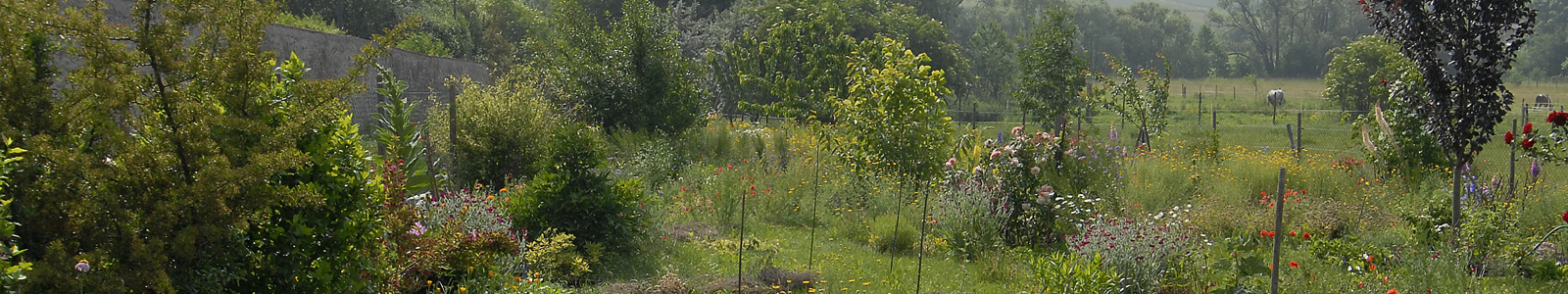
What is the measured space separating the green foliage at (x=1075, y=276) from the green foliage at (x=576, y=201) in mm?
2539

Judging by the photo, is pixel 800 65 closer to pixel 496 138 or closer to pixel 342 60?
pixel 342 60

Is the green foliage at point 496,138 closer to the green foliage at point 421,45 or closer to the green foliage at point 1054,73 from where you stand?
the green foliage at point 1054,73

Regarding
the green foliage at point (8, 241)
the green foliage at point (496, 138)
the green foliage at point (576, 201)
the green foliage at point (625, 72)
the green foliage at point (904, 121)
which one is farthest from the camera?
the green foliage at point (625, 72)

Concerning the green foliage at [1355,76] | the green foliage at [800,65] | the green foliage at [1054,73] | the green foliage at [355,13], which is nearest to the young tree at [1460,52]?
the green foliage at [800,65]

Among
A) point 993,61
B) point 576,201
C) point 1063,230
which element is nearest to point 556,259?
point 576,201

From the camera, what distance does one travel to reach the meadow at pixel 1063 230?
18.3 ft

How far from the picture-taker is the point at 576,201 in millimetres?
6199

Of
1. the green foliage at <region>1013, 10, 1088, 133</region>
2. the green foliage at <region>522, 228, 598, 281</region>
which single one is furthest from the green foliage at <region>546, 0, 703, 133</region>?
the green foliage at <region>522, 228, 598, 281</region>

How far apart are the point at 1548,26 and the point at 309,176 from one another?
7374 centimetres

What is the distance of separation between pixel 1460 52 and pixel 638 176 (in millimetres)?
6095

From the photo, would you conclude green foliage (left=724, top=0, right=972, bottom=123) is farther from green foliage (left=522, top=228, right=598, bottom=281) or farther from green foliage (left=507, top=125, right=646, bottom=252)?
green foliage (left=522, top=228, right=598, bottom=281)

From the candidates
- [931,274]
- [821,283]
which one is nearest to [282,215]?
[821,283]

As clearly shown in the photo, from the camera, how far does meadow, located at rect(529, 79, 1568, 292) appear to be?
559 cm

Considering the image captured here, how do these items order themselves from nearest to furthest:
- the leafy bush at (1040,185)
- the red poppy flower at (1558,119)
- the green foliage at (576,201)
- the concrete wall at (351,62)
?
the red poppy flower at (1558,119)
the green foliage at (576,201)
the leafy bush at (1040,185)
the concrete wall at (351,62)
